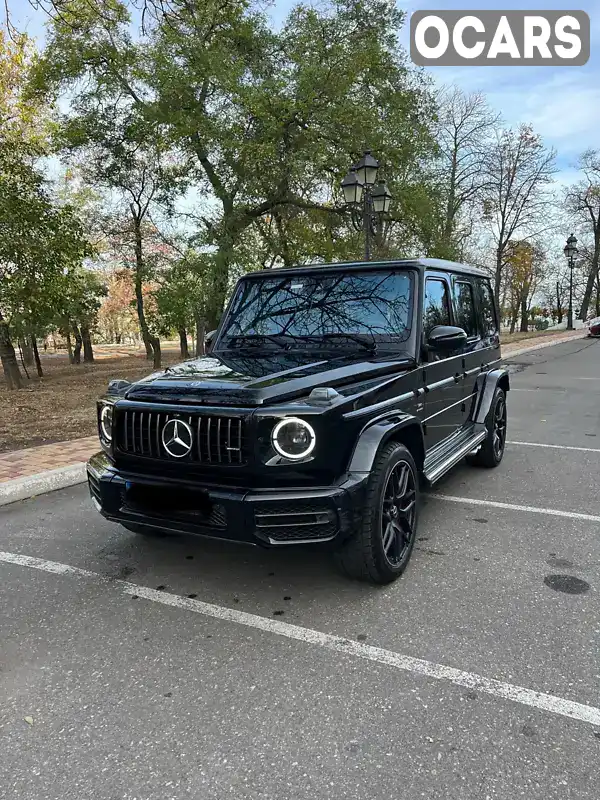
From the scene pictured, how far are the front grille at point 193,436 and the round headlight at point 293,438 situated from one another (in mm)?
175

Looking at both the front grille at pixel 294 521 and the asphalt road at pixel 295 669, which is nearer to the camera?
the asphalt road at pixel 295 669

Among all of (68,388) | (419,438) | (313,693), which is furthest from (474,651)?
(68,388)

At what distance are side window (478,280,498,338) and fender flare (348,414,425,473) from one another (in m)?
2.78

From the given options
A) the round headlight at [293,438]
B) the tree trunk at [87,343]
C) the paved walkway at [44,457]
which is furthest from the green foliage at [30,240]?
the tree trunk at [87,343]

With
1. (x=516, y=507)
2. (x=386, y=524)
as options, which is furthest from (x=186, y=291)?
(x=386, y=524)

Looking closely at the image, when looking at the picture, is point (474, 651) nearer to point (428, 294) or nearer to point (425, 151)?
point (428, 294)

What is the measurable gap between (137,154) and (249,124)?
4960mm

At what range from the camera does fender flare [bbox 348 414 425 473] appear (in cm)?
297

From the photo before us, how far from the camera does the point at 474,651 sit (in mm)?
Answer: 2662

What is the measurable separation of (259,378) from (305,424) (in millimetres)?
478

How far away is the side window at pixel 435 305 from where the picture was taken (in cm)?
409

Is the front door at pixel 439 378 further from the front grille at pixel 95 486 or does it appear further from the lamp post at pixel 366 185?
the lamp post at pixel 366 185

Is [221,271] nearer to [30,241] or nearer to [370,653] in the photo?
[30,241]

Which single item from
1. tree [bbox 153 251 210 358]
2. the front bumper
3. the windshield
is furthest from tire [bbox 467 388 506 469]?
tree [bbox 153 251 210 358]
